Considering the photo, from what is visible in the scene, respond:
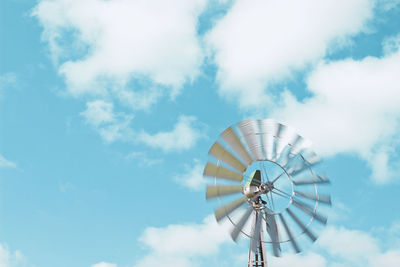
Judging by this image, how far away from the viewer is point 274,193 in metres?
24.7

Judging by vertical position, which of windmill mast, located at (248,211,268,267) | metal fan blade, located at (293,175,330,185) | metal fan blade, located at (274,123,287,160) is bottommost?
windmill mast, located at (248,211,268,267)

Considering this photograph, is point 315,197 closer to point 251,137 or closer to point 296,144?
point 296,144

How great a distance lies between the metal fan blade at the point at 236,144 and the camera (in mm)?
23152

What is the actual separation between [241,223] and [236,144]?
4105 mm

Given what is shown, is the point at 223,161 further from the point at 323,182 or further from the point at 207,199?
the point at 323,182

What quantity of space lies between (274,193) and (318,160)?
3.14 m

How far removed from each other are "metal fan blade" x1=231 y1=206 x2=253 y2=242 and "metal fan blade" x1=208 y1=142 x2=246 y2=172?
239 cm

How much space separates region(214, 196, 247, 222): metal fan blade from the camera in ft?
74.9

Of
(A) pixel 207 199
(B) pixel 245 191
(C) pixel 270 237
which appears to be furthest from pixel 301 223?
(A) pixel 207 199

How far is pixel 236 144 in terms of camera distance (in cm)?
2356

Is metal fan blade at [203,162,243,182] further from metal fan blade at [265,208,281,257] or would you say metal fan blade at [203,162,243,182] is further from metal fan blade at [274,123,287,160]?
metal fan blade at [265,208,281,257]

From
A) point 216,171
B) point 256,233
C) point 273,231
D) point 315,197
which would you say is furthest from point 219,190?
point 315,197

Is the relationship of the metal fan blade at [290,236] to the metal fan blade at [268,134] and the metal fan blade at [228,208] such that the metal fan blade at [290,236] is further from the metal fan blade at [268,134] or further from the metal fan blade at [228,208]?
the metal fan blade at [268,134]

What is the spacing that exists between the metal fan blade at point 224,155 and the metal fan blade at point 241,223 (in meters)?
2.39
